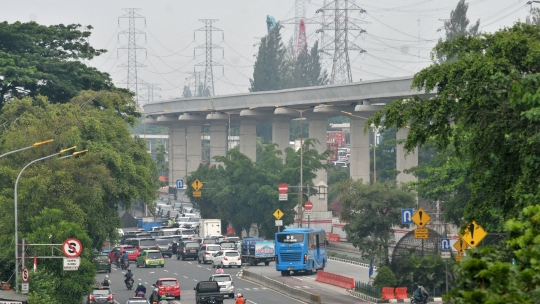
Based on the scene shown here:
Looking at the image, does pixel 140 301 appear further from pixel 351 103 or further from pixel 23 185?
pixel 351 103

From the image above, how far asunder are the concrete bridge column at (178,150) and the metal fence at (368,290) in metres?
76.0

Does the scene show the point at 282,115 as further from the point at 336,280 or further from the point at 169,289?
the point at 169,289

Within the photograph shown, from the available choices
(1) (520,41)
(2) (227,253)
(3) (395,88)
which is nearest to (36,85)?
(2) (227,253)

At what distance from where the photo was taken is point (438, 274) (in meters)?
44.9

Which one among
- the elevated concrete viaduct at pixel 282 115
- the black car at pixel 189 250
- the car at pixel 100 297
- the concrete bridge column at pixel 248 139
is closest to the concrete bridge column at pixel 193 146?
the elevated concrete viaduct at pixel 282 115

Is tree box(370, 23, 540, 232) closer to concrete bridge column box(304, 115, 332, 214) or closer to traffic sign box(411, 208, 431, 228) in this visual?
traffic sign box(411, 208, 431, 228)

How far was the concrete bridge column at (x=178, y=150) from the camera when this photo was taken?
125 metres

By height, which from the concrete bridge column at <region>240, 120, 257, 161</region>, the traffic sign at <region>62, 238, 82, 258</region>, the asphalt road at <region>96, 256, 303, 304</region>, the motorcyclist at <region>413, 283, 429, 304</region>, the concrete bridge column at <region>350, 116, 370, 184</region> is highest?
the concrete bridge column at <region>240, 120, 257, 161</region>

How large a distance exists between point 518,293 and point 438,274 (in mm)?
35331

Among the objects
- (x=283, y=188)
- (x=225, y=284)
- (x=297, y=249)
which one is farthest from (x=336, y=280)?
(x=283, y=188)

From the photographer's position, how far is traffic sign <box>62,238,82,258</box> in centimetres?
3866

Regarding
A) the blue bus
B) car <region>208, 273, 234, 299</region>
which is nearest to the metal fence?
car <region>208, 273, 234, 299</region>

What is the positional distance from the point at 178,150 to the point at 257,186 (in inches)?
1560

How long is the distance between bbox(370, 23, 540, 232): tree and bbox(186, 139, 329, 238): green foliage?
197 ft
